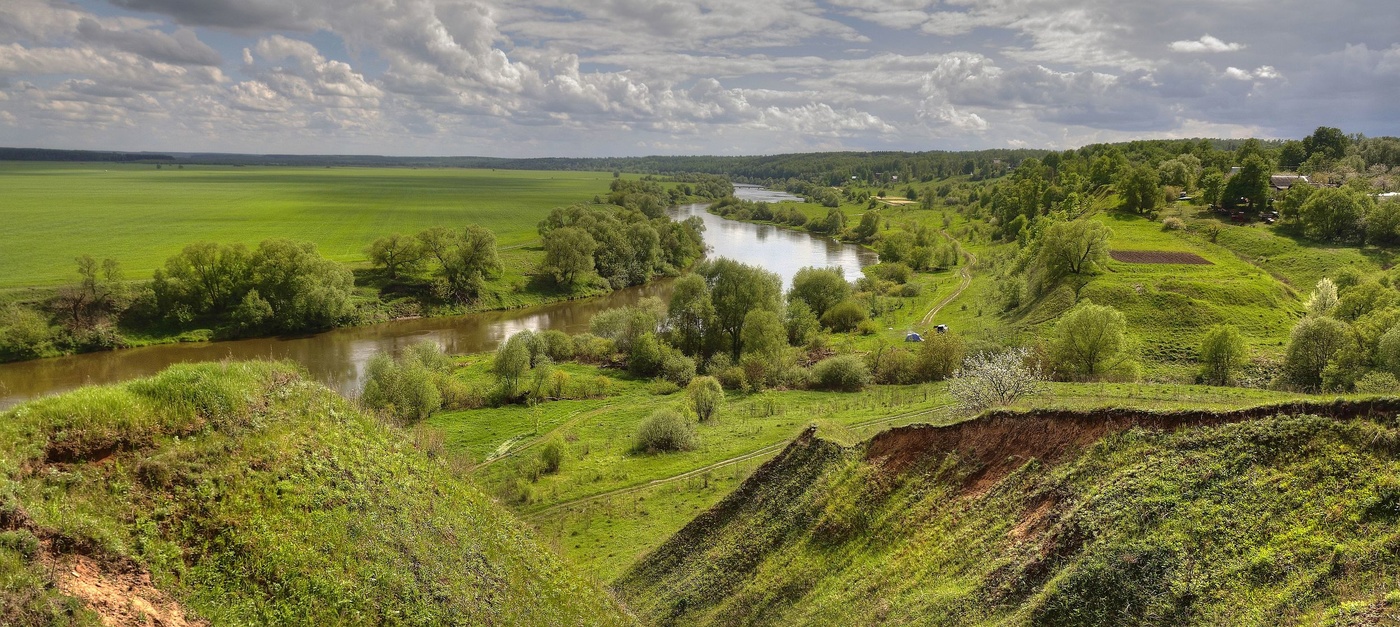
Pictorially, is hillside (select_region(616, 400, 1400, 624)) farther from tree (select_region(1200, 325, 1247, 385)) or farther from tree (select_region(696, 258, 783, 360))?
tree (select_region(696, 258, 783, 360))

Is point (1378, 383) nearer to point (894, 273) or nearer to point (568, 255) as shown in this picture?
point (894, 273)

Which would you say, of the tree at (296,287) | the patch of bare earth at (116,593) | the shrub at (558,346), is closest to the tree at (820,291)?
the shrub at (558,346)

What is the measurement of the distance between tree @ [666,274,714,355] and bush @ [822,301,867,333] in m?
15.4

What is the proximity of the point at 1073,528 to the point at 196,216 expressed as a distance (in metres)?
141

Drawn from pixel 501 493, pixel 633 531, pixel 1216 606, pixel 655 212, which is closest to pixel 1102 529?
pixel 1216 606

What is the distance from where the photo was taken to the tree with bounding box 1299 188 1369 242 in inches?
2398

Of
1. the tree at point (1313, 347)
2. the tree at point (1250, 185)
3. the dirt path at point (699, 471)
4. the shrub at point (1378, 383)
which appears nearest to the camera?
the shrub at point (1378, 383)

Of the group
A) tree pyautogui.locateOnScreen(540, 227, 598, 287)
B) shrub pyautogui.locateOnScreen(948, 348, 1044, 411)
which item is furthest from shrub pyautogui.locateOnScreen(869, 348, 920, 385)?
tree pyautogui.locateOnScreen(540, 227, 598, 287)

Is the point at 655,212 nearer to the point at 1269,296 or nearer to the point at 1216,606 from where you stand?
the point at 1269,296

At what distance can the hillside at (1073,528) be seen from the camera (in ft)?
37.3

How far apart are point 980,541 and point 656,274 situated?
8843 cm

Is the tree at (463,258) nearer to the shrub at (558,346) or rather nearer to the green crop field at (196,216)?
the green crop field at (196,216)

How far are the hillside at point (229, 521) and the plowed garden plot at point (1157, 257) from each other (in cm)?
6320

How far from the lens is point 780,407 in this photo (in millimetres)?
43938
